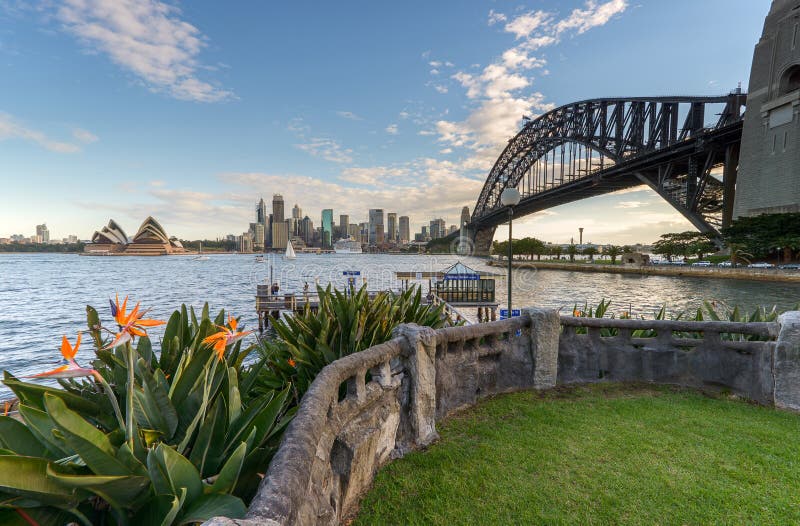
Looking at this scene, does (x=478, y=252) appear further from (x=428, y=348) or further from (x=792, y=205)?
(x=428, y=348)

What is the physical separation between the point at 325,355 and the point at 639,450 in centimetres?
329

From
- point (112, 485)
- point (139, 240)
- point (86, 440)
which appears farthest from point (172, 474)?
point (139, 240)

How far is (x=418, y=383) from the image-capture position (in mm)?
3629

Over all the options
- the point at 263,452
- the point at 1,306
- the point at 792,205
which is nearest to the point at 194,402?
the point at 263,452

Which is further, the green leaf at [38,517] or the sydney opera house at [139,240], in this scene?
the sydney opera house at [139,240]

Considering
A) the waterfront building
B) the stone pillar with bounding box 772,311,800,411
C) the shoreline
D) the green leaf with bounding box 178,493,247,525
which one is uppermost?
the waterfront building

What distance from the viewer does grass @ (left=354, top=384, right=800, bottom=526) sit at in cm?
279

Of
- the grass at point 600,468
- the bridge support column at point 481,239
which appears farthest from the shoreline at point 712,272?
the grass at point 600,468

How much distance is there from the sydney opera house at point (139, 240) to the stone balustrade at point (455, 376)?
434 ft

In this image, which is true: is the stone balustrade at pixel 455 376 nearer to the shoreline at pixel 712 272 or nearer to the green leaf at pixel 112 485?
the green leaf at pixel 112 485

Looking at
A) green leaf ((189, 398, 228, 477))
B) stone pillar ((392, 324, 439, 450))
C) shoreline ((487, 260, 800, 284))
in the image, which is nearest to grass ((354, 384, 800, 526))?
stone pillar ((392, 324, 439, 450))

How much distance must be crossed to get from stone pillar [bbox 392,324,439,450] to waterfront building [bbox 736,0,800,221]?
52.8m

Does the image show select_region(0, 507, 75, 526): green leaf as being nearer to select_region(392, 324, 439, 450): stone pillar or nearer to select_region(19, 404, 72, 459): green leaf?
select_region(19, 404, 72, 459): green leaf

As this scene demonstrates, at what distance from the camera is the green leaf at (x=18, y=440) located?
5.23 feet
